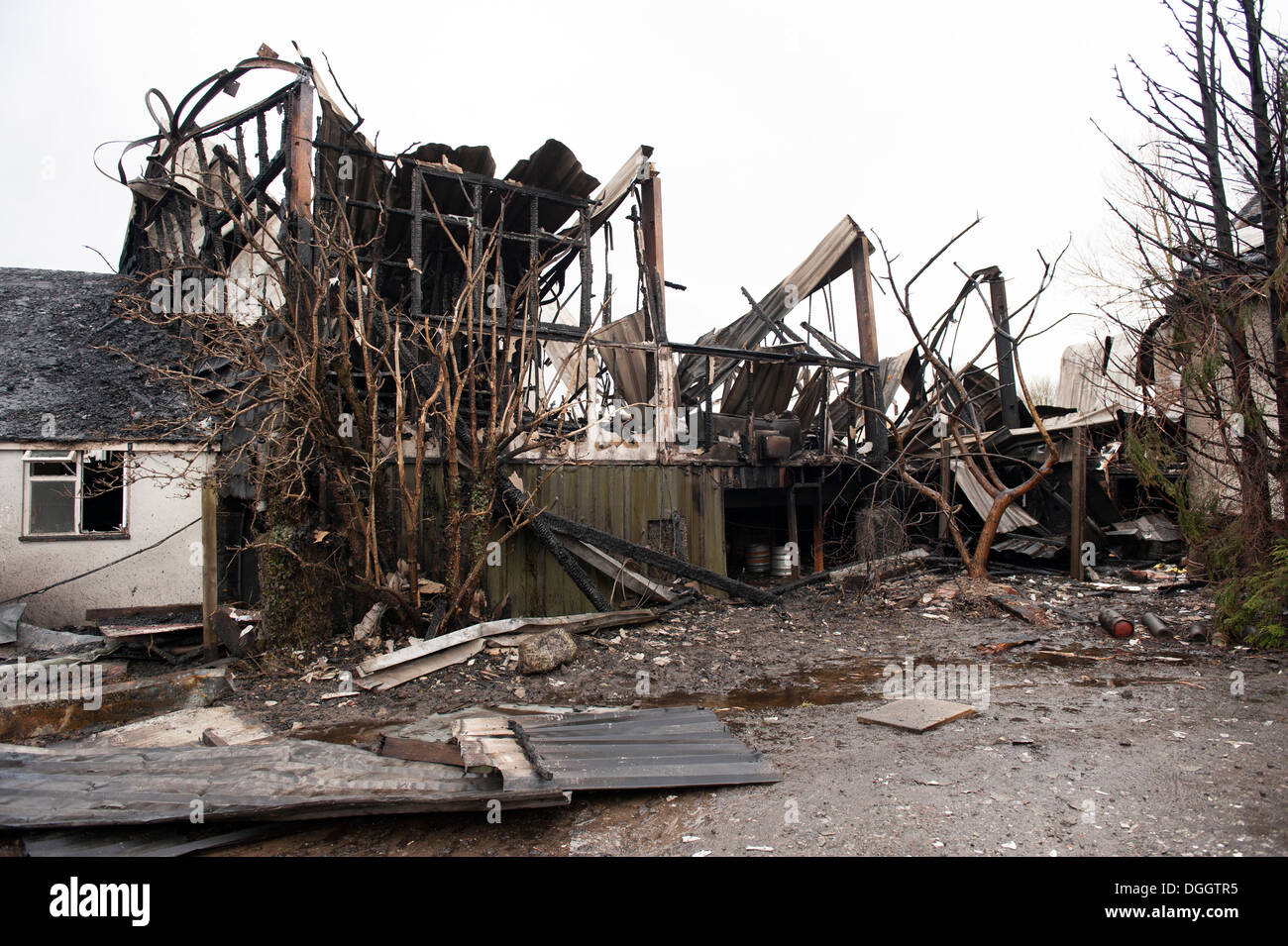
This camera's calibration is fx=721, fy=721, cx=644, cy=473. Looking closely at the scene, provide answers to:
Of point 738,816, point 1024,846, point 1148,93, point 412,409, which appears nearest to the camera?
point 1024,846

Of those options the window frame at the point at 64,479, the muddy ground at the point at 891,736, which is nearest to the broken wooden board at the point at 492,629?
the muddy ground at the point at 891,736

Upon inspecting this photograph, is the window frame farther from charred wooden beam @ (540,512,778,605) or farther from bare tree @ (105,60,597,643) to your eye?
charred wooden beam @ (540,512,778,605)

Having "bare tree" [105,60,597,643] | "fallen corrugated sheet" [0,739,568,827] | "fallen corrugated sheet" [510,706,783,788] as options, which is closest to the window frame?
"bare tree" [105,60,597,643]

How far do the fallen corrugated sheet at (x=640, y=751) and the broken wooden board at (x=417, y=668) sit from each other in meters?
2.08

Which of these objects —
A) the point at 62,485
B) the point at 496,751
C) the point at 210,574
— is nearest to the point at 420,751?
the point at 496,751

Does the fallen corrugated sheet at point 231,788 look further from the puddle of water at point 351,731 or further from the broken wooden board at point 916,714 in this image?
the broken wooden board at point 916,714

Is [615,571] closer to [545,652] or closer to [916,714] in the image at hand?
[545,652]

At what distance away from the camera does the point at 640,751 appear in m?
4.52

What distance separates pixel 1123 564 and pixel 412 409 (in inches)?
417

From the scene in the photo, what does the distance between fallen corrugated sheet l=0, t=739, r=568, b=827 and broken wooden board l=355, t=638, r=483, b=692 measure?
2.32 metres

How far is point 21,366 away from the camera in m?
11.6

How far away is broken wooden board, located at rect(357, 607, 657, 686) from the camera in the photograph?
677 cm
